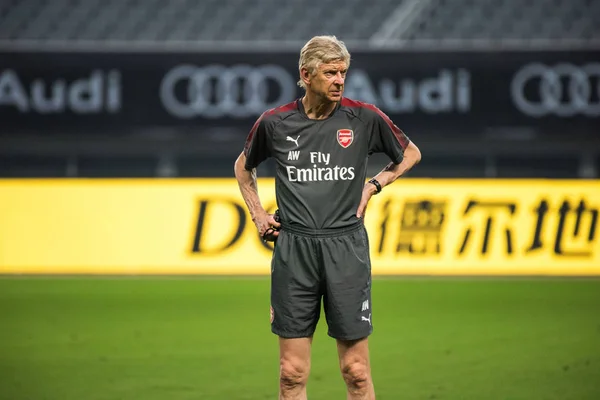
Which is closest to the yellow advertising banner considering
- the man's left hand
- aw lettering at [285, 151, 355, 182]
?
the man's left hand

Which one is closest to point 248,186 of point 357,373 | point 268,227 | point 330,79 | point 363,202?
point 268,227

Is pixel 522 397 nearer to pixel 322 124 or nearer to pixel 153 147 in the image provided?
pixel 322 124

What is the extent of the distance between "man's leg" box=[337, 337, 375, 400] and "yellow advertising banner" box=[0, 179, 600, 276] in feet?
23.8

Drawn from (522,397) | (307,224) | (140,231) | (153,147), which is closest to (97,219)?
(140,231)

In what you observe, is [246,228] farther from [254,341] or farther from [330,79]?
[330,79]

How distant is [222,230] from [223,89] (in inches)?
104

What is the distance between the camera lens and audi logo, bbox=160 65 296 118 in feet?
45.7

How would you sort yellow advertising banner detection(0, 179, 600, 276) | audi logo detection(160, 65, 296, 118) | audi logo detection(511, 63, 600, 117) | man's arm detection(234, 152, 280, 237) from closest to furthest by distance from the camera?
1. man's arm detection(234, 152, 280, 237)
2. yellow advertising banner detection(0, 179, 600, 276)
3. audi logo detection(511, 63, 600, 117)
4. audi logo detection(160, 65, 296, 118)

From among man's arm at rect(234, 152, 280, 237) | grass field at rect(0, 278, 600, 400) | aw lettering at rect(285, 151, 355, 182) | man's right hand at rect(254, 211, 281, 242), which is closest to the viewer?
aw lettering at rect(285, 151, 355, 182)

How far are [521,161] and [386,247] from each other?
3.30 m

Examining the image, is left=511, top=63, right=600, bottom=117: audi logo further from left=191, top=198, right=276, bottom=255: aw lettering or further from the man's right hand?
the man's right hand

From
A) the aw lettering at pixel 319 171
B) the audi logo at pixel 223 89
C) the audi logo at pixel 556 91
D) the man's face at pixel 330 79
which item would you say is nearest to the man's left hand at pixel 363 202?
the aw lettering at pixel 319 171

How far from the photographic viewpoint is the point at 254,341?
8.33 m

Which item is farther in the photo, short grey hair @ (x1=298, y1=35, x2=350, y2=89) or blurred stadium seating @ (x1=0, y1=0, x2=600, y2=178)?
blurred stadium seating @ (x1=0, y1=0, x2=600, y2=178)
